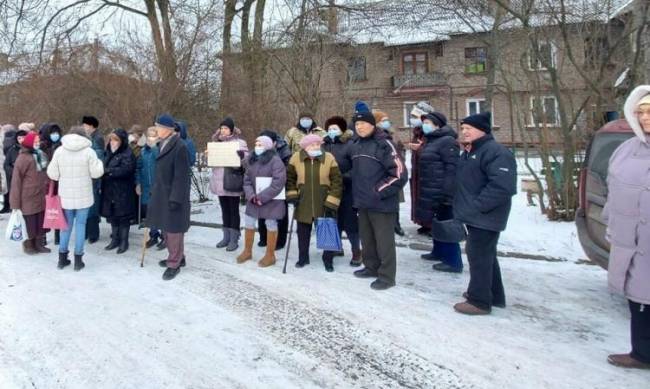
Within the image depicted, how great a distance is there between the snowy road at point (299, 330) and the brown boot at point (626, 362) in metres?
0.06

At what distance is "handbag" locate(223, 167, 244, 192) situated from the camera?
267 inches

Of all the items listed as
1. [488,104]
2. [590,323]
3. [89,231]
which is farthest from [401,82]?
[590,323]

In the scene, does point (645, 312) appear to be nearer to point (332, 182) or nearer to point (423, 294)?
point (423, 294)

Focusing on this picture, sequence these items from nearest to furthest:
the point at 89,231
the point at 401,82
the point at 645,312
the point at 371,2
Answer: the point at 645,312 → the point at 89,231 → the point at 371,2 → the point at 401,82

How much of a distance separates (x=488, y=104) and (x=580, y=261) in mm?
11822

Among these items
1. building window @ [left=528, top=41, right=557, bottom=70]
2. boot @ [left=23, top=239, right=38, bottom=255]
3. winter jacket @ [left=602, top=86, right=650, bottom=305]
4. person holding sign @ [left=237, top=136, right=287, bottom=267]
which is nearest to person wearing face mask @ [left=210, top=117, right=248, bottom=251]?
person holding sign @ [left=237, top=136, right=287, bottom=267]

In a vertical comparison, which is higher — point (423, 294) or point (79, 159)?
point (79, 159)

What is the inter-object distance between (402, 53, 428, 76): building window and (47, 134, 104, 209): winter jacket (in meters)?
30.1

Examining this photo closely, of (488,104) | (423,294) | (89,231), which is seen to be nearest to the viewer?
(423,294)

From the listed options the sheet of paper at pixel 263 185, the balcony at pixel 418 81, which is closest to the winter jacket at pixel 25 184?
the sheet of paper at pixel 263 185

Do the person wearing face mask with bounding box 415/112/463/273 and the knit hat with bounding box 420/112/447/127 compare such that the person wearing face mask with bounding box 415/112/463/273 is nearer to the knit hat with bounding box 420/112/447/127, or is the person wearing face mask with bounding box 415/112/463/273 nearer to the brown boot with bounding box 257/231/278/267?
the knit hat with bounding box 420/112/447/127

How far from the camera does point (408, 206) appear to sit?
10.2 m

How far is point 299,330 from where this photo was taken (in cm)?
421

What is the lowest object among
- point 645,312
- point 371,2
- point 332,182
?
point 645,312
